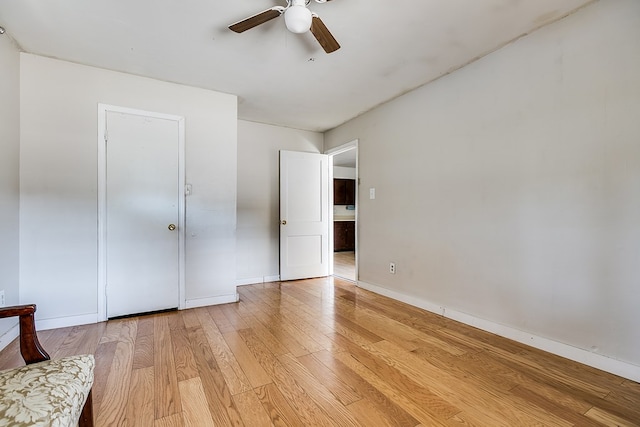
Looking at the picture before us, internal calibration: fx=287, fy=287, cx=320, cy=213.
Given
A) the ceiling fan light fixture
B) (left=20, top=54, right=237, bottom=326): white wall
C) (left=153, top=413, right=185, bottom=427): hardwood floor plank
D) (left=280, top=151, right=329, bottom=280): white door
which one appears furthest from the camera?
(left=280, top=151, right=329, bottom=280): white door

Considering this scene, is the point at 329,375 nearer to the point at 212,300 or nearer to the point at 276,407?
the point at 276,407

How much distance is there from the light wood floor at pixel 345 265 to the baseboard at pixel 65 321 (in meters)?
3.12

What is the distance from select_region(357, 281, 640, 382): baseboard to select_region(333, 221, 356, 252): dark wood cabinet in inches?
174

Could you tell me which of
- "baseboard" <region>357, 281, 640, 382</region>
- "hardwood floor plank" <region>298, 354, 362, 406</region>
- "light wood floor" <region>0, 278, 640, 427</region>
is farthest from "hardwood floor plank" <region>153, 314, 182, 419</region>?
"baseboard" <region>357, 281, 640, 382</region>

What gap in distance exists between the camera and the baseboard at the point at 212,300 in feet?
10.2

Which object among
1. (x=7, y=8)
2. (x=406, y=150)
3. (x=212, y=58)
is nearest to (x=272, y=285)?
(x=406, y=150)

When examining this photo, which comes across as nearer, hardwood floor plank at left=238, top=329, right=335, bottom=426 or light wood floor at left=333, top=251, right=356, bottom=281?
hardwood floor plank at left=238, top=329, right=335, bottom=426

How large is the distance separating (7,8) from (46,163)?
1146 mm

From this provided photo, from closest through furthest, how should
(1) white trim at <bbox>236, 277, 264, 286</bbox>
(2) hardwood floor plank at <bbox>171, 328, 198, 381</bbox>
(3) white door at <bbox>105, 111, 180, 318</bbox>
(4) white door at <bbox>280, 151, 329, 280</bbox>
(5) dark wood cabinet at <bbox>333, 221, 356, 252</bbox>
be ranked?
(2) hardwood floor plank at <bbox>171, 328, 198, 381</bbox> < (3) white door at <bbox>105, 111, 180, 318</bbox> < (1) white trim at <bbox>236, 277, 264, 286</bbox> < (4) white door at <bbox>280, 151, 329, 280</bbox> < (5) dark wood cabinet at <bbox>333, 221, 356, 252</bbox>

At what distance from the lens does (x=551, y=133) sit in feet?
6.90

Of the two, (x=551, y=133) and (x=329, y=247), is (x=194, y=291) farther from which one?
(x=551, y=133)

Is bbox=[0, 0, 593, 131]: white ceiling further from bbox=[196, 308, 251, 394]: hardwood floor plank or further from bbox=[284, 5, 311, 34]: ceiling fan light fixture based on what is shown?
bbox=[196, 308, 251, 394]: hardwood floor plank

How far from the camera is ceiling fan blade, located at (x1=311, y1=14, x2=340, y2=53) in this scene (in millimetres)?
1782

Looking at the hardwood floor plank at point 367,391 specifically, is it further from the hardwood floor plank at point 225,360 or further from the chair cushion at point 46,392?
the chair cushion at point 46,392
